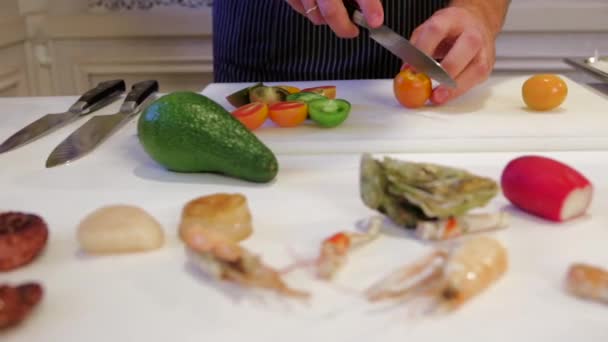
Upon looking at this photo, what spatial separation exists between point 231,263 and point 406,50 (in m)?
0.59

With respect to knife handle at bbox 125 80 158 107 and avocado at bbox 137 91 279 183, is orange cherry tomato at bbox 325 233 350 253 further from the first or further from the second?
knife handle at bbox 125 80 158 107

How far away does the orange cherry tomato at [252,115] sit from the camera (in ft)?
2.86

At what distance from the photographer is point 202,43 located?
1.97 m

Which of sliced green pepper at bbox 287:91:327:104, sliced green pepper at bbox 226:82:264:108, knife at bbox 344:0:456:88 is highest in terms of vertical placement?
knife at bbox 344:0:456:88

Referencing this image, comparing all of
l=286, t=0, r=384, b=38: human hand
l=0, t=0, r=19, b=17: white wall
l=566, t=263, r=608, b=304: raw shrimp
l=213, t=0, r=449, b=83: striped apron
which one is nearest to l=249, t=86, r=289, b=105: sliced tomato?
l=286, t=0, r=384, b=38: human hand

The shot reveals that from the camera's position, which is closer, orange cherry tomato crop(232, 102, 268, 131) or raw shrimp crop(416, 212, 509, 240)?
raw shrimp crop(416, 212, 509, 240)

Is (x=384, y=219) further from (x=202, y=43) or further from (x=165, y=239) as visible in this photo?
(x=202, y=43)

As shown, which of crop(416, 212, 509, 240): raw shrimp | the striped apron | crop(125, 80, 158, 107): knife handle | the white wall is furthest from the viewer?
the white wall

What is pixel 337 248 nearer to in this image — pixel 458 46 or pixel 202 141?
pixel 202 141

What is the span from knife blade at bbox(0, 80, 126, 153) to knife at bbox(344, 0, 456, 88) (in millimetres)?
474

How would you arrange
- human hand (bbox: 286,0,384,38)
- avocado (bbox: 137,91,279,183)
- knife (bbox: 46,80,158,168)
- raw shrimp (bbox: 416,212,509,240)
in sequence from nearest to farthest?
raw shrimp (bbox: 416,212,509,240), avocado (bbox: 137,91,279,183), knife (bbox: 46,80,158,168), human hand (bbox: 286,0,384,38)

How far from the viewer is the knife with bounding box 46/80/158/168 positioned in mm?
814

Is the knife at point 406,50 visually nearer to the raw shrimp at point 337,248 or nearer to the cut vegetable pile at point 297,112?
the cut vegetable pile at point 297,112

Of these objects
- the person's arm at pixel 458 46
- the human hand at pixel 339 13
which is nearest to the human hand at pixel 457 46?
the person's arm at pixel 458 46
